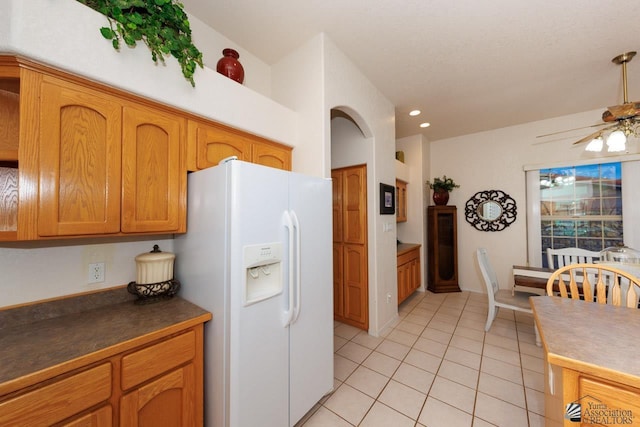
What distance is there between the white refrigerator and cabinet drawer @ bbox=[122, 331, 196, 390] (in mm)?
123

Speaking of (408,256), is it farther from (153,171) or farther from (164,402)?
(153,171)

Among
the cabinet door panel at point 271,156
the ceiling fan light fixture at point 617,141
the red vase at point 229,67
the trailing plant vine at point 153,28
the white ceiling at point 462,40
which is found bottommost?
the cabinet door panel at point 271,156

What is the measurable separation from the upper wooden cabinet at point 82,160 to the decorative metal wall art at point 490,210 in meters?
4.64

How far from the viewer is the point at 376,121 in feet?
9.08

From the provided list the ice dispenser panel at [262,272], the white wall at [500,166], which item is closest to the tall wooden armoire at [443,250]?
the white wall at [500,166]

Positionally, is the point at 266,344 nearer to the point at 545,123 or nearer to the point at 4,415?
the point at 4,415

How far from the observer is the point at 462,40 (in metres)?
2.04

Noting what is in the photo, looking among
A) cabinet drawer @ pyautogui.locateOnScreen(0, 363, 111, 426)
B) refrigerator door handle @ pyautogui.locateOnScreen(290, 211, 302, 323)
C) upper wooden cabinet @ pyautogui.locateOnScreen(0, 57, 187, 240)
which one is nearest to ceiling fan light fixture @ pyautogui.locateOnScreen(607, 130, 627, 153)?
refrigerator door handle @ pyautogui.locateOnScreen(290, 211, 302, 323)

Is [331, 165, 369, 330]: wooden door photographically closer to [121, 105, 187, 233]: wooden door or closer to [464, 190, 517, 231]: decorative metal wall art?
[121, 105, 187, 233]: wooden door

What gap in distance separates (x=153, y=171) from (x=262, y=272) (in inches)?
34.6

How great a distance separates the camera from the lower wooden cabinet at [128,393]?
2.67ft

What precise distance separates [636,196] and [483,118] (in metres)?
2.18

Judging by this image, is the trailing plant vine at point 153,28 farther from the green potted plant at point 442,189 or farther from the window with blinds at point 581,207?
the window with blinds at point 581,207

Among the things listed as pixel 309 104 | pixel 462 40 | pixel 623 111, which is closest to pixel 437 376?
pixel 309 104
